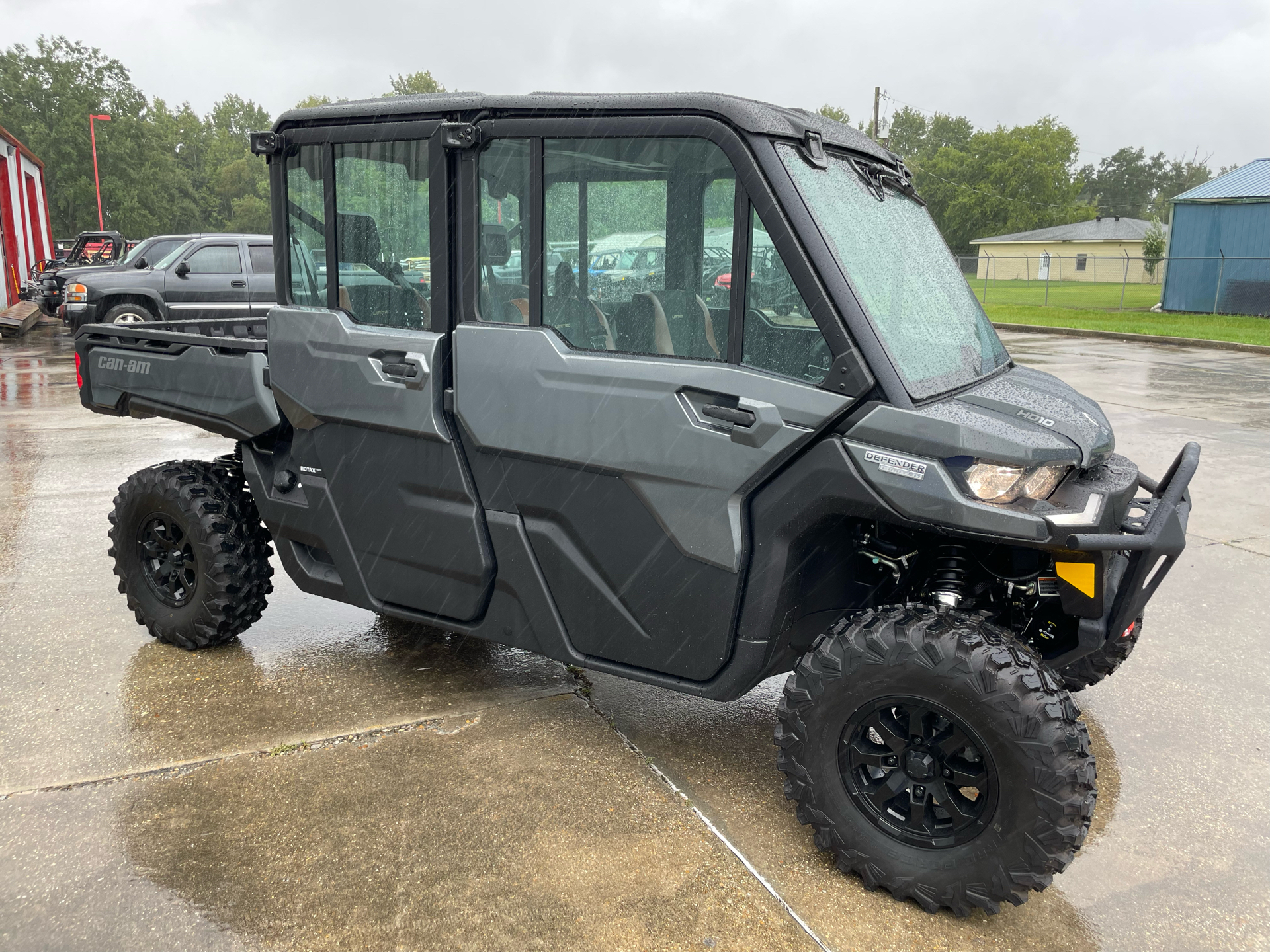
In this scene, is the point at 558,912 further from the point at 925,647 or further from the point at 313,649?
the point at 313,649

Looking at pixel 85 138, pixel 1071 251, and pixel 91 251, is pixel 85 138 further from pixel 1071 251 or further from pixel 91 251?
pixel 1071 251

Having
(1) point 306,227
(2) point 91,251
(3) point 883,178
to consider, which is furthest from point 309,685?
(2) point 91,251

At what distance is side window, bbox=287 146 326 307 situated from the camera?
3672mm

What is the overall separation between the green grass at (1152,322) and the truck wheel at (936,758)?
19.8 metres

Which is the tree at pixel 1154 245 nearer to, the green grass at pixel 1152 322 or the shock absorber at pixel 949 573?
the green grass at pixel 1152 322

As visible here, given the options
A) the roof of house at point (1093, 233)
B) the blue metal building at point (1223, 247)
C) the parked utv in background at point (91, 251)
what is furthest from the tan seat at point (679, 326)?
the roof of house at point (1093, 233)

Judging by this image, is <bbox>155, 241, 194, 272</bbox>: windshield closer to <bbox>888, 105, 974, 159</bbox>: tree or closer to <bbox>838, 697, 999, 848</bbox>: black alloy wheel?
<bbox>838, 697, 999, 848</bbox>: black alloy wheel

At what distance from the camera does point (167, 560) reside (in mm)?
4438

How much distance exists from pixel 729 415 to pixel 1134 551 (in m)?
1.12

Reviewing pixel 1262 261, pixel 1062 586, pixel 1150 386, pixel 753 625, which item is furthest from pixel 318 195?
pixel 1262 261

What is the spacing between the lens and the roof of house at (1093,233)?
67.4m

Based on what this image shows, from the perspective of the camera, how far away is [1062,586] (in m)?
2.71

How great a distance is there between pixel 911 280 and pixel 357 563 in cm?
225

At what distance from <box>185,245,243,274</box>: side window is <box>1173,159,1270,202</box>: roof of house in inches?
951
